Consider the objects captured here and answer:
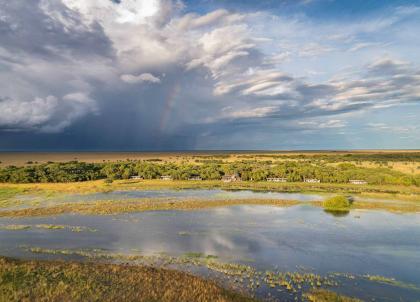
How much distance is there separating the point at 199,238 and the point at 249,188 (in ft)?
102

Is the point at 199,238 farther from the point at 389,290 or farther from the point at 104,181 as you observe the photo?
the point at 104,181

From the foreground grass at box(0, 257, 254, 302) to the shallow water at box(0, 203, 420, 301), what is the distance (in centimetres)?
328

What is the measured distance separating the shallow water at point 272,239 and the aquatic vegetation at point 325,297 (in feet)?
3.27

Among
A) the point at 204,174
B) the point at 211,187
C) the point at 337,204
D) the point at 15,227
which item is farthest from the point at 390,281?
the point at 204,174

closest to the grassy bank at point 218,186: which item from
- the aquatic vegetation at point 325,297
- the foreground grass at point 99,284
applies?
the foreground grass at point 99,284

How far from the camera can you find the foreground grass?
1714 cm

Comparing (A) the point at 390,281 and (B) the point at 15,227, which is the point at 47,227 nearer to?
(B) the point at 15,227

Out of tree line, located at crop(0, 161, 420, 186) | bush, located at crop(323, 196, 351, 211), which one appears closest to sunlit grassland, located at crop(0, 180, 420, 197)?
tree line, located at crop(0, 161, 420, 186)

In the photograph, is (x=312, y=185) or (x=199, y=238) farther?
(x=312, y=185)

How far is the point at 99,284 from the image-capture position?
18.5m

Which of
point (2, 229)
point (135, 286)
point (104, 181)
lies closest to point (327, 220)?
point (135, 286)

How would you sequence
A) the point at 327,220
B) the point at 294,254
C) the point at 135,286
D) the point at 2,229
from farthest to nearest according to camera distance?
the point at 327,220, the point at 2,229, the point at 294,254, the point at 135,286

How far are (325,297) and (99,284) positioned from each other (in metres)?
12.2

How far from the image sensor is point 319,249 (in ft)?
84.5
